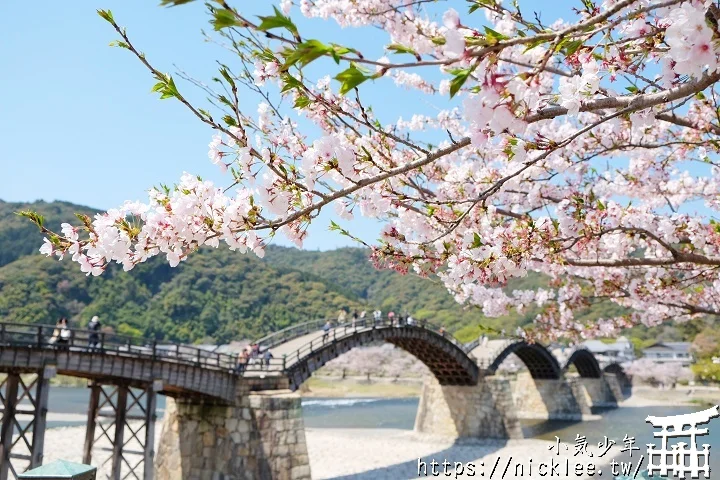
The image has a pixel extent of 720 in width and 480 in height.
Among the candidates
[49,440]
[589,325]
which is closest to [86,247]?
[589,325]

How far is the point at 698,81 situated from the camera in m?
2.46

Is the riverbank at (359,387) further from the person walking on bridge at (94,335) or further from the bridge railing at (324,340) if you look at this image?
the person walking on bridge at (94,335)

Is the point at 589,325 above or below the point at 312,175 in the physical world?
below

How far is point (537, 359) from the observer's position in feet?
133

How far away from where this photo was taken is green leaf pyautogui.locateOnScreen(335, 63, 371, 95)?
6.00 feet

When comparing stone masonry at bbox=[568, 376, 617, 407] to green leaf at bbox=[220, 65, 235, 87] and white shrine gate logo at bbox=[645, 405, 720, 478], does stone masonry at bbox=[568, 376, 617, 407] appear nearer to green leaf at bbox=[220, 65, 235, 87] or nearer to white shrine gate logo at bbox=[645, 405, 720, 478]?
white shrine gate logo at bbox=[645, 405, 720, 478]

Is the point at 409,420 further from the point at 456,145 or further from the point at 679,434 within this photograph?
the point at 456,145

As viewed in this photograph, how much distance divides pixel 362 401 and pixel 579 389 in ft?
62.5

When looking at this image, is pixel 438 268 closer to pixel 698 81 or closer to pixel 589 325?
pixel 698 81

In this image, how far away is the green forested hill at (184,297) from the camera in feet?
244

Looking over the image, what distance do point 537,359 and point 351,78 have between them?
4197 centimetres

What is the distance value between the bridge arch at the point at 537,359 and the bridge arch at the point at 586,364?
3.76 meters

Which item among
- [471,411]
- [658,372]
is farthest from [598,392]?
[471,411]

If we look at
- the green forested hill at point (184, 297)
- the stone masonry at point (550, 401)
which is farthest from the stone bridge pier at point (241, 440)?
the green forested hill at point (184, 297)
